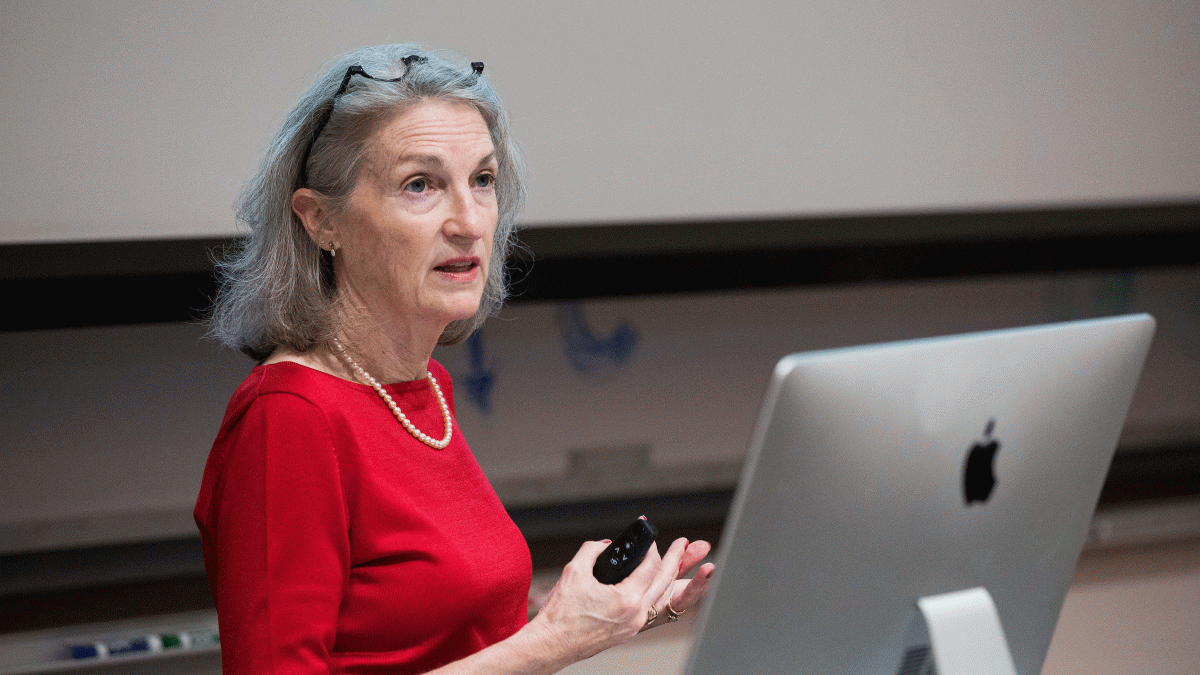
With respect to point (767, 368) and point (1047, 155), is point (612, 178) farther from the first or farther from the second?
point (1047, 155)

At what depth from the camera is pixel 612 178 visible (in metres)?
2.27

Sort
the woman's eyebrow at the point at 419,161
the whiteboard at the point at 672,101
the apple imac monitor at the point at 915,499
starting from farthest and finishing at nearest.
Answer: the whiteboard at the point at 672,101
the woman's eyebrow at the point at 419,161
the apple imac monitor at the point at 915,499

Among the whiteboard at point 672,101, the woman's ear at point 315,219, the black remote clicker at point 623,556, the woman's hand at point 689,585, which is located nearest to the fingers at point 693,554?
the woman's hand at point 689,585

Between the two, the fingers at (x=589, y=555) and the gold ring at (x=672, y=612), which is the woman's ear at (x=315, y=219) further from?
the gold ring at (x=672, y=612)

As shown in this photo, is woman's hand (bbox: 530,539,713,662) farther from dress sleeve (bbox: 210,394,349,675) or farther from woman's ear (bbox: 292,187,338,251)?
woman's ear (bbox: 292,187,338,251)

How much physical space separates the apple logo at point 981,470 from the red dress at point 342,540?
0.46 metres

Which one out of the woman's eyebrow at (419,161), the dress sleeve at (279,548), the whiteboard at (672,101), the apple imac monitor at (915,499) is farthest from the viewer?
the whiteboard at (672,101)

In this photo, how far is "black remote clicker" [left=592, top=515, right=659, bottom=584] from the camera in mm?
856

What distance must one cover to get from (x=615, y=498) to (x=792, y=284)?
2.36ft

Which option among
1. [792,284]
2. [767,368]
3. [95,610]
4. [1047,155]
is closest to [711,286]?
[792,284]

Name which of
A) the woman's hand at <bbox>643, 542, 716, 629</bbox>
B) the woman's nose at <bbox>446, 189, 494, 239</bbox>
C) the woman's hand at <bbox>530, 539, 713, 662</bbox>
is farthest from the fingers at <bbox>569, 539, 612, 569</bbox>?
the woman's nose at <bbox>446, 189, 494, 239</bbox>

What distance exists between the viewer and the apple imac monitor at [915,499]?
0.65 meters

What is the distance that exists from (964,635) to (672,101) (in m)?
1.71

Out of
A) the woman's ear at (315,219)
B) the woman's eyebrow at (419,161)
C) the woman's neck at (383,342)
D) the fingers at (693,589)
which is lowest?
the fingers at (693,589)
